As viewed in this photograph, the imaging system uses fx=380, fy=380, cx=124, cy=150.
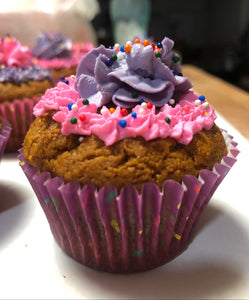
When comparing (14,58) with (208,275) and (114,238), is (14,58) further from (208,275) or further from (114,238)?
(208,275)

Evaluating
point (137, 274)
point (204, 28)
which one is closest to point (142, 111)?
point (137, 274)

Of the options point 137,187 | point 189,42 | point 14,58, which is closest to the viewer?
point 137,187

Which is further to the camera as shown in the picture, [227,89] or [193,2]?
[193,2]

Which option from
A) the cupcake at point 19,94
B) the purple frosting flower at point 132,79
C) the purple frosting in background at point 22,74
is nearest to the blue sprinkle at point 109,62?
the purple frosting flower at point 132,79

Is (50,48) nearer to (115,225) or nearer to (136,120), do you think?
(136,120)

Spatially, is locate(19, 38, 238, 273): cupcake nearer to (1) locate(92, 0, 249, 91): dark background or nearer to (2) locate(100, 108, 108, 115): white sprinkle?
(2) locate(100, 108, 108, 115): white sprinkle

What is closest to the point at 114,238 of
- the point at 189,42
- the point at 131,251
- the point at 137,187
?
the point at 131,251

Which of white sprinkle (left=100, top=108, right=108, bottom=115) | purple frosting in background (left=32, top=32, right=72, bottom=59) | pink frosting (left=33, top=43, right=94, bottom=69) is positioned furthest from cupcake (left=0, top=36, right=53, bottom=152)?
white sprinkle (left=100, top=108, right=108, bottom=115)

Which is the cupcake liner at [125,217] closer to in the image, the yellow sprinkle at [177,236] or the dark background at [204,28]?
the yellow sprinkle at [177,236]
